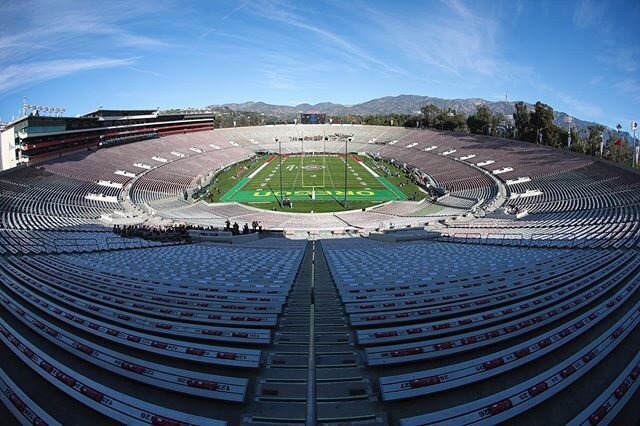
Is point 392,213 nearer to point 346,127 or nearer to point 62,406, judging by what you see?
point 62,406

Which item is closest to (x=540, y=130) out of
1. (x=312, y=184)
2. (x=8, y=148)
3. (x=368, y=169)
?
(x=368, y=169)

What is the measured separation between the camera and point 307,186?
5322 centimetres

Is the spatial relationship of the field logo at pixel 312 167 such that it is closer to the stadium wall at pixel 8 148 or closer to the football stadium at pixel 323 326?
the football stadium at pixel 323 326

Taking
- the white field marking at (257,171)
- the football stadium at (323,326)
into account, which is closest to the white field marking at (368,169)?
the white field marking at (257,171)

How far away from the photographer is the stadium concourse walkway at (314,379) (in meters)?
5.68

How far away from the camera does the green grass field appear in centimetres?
4406

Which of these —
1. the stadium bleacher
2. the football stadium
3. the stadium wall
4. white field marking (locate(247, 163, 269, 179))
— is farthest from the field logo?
the stadium bleacher

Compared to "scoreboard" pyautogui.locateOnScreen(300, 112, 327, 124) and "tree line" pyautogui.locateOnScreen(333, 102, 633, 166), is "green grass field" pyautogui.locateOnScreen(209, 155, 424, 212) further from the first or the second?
"scoreboard" pyautogui.locateOnScreen(300, 112, 327, 124)

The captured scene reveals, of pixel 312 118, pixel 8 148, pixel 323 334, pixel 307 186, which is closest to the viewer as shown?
pixel 323 334

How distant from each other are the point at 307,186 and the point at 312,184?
161 centimetres

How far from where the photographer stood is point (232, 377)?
6.48 metres

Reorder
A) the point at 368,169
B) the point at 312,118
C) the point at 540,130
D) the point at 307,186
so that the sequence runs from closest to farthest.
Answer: the point at 307,186 < the point at 368,169 < the point at 540,130 < the point at 312,118

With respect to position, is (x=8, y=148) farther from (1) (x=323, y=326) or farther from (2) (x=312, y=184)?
(1) (x=323, y=326)

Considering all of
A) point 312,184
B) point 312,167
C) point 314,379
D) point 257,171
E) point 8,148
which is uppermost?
point 8,148
